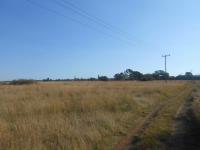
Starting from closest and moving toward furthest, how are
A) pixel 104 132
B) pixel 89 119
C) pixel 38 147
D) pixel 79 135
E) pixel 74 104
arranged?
1. pixel 38 147
2. pixel 79 135
3. pixel 104 132
4. pixel 89 119
5. pixel 74 104

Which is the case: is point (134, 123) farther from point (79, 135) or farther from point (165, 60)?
point (165, 60)

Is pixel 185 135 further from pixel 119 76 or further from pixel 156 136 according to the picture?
pixel 119 76

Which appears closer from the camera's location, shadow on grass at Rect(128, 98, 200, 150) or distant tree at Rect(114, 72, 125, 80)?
shadow on grass at Rect(128, 98, 200, 150)

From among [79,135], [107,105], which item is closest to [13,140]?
[79,135]

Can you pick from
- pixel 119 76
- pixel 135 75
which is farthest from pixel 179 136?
pixel 119 76

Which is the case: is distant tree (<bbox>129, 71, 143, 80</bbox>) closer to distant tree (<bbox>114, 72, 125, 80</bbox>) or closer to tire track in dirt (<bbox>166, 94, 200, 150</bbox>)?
distant tree (<bbox>114, 72, 125, 80</bbox>)

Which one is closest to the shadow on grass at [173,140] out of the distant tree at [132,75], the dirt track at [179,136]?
the dirt track at [179,136]

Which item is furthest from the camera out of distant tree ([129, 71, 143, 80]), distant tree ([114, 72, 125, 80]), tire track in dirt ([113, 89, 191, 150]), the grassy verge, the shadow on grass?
distant tree ([114, 72, 125, 80])

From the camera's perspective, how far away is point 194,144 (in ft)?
28.7

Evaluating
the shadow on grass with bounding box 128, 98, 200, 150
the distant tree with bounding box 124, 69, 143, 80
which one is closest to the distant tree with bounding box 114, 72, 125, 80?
the distant tree with bounding box 124, 69, 143, 80

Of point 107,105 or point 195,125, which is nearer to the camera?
point 195,125

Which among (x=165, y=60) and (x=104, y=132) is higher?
(x=165, y=60)

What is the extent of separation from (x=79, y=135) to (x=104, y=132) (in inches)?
46.7

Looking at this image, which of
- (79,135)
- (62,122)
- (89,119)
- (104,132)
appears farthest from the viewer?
(89,119)
